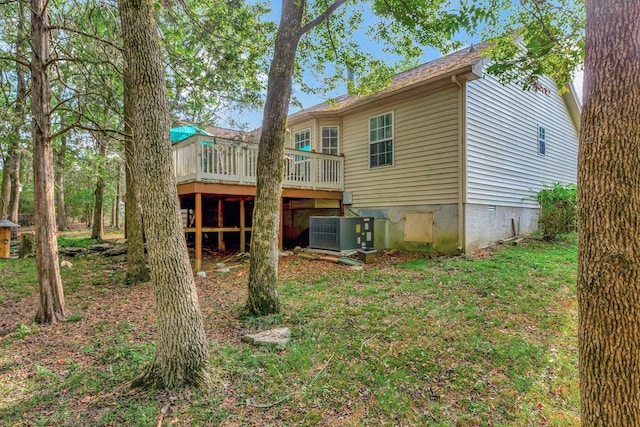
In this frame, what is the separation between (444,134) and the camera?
8320 mm

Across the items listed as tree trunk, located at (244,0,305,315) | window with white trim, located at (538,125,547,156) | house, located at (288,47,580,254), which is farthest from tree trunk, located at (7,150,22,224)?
window with white trim, located at (538,125,547,156)

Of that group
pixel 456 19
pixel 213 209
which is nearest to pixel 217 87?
pixel 456 19

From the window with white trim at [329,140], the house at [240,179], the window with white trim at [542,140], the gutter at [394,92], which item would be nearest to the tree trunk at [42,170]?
the house at [240,179]

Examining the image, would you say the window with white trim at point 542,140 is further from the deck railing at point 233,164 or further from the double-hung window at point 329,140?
the deck railing at point 233,164

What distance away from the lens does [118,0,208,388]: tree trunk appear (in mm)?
2791

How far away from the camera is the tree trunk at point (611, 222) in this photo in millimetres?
1673

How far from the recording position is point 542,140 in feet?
36.1

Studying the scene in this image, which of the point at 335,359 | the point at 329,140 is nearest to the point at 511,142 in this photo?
the point at 329,140

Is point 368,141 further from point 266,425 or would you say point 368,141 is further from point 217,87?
point 266,425

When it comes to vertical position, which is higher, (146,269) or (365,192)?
(365,192)

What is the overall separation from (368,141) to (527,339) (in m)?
7.41

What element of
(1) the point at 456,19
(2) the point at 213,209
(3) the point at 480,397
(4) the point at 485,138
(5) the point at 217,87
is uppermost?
(1) the point at 456,19

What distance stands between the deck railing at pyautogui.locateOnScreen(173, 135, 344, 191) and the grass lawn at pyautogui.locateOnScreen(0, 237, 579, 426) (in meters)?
3.18

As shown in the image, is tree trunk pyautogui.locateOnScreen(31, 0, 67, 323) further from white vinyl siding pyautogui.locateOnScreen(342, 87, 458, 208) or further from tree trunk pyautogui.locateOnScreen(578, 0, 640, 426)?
white vinyl siding pyautogui.locateOnScreen(342, 87, 458, 208)
